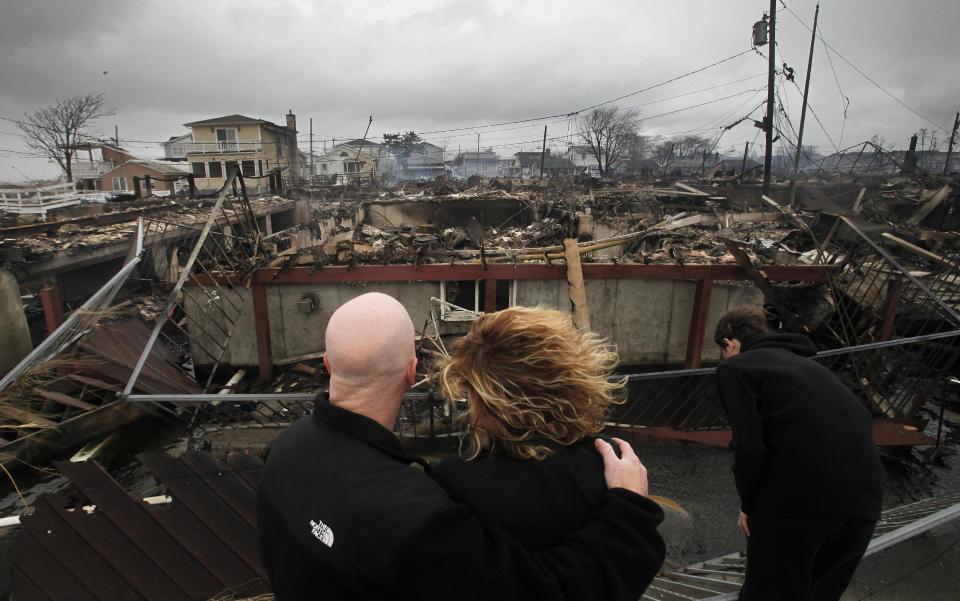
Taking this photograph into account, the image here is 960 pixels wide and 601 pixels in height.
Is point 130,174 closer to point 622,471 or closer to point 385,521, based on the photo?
point 385,521

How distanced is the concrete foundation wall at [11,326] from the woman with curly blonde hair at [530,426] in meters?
12.9

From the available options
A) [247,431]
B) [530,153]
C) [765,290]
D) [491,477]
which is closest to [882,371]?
[765,290]

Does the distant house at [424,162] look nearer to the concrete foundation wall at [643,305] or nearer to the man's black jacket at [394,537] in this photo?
the concrete foundation wall at [643,305]

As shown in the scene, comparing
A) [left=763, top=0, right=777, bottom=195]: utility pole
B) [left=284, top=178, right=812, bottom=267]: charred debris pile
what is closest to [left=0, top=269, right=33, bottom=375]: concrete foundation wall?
[left=284, top=178, right=812, bottom=267]: charred debris pile

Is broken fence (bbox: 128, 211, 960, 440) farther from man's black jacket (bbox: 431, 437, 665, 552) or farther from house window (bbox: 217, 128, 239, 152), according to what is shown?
house window (bbox: 217, 128, 239, 152)

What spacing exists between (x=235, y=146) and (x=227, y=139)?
136 centimetres

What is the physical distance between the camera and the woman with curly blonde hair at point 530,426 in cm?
117

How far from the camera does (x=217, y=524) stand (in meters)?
3.18

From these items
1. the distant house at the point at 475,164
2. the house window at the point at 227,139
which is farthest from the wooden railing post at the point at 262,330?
the distant house at the point at 475,164

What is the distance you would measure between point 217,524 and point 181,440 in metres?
6.34

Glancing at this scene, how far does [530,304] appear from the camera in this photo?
411 inches

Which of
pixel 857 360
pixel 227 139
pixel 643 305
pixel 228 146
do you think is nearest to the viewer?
pixel 857 360

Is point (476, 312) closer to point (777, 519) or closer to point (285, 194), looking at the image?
point (777, 519)

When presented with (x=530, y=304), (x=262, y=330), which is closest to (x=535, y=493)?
(x=530, y=304)
